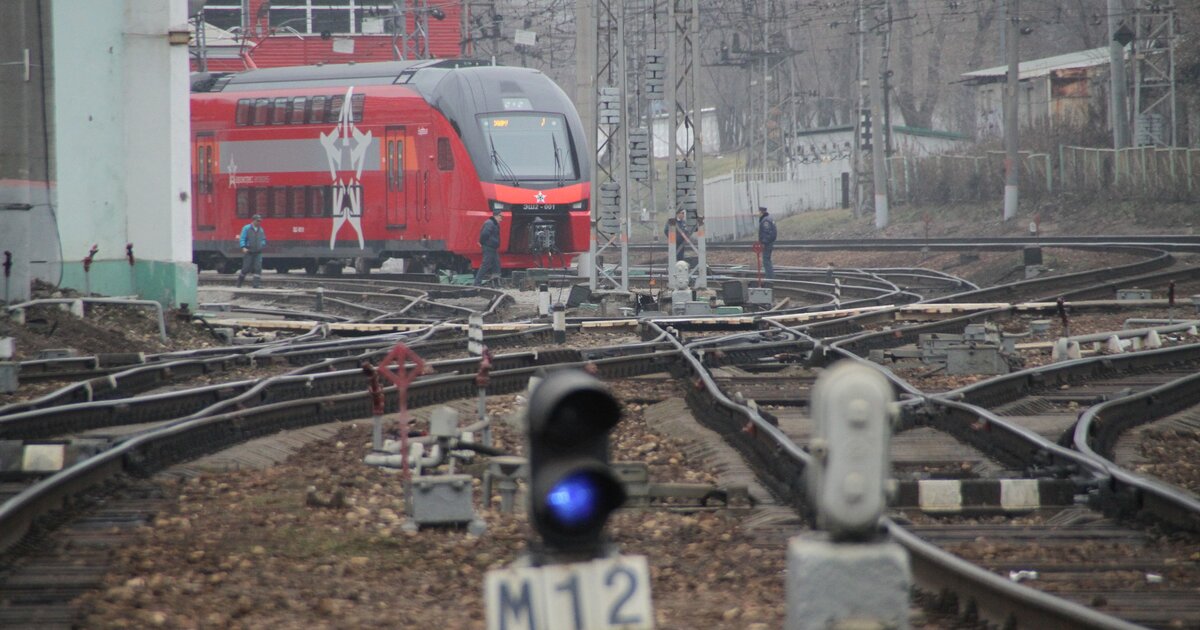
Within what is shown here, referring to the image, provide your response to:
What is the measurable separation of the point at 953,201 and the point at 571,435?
153ft

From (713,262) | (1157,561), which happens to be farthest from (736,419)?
(713,262)

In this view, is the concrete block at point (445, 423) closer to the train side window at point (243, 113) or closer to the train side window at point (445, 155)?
the train side window at point (445, 155)

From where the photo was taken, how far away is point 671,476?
27.3 feet

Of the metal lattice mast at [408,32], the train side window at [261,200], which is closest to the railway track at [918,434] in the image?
the train side window at [261,200]

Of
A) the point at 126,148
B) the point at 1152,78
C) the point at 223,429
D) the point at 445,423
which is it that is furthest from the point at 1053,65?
the point at 445,423

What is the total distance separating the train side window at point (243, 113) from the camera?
99.6ft

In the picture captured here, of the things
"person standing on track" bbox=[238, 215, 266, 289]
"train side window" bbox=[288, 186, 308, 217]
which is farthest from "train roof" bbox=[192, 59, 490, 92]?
"person standing on track" bbox=[238, 215, 266, 289]

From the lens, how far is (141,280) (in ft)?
67.7

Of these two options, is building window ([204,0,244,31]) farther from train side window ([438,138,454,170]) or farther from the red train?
train side window ([438,138,454,170])

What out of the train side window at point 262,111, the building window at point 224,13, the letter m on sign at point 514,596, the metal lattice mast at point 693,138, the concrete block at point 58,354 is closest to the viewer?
the letter m on sign at point 514,596

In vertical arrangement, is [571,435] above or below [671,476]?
above

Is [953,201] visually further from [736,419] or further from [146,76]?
[736,419]

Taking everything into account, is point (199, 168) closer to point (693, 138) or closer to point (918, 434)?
point (693, 138)

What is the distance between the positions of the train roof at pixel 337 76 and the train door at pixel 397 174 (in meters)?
1.04
